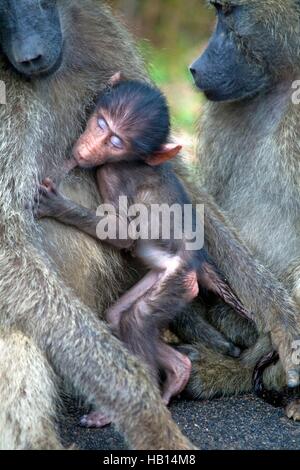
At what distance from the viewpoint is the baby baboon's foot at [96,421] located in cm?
394

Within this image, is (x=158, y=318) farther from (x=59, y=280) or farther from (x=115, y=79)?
(x=115, y=79)

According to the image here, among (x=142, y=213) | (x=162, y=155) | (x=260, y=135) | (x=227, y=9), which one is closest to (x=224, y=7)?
(x=227, y=9)

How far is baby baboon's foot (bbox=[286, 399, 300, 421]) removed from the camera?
4148 millimetres

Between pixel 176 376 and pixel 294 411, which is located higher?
pixel 176 376

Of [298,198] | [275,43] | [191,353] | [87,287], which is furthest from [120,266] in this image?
[275,43]

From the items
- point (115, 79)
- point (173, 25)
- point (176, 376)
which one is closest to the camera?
point (176, 376)

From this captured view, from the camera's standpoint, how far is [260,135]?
4.71 meters

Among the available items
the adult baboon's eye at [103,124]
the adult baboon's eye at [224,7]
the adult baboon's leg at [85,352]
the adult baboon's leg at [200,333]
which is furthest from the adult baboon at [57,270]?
the adult baboon's eye at [224,7]

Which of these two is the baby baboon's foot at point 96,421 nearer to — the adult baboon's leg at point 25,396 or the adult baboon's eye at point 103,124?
the adult baboon's leg at point 25,396

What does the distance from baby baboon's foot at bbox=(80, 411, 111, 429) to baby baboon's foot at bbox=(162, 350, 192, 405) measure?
0.31 meters

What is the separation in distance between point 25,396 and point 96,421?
0.39 meters

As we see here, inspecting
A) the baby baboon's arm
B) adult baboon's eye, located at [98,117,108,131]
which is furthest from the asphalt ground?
adult baboon's eye, located at [98,117,108,131]

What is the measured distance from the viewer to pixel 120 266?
4340 mm

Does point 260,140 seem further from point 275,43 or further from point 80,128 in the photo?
point 80,128
